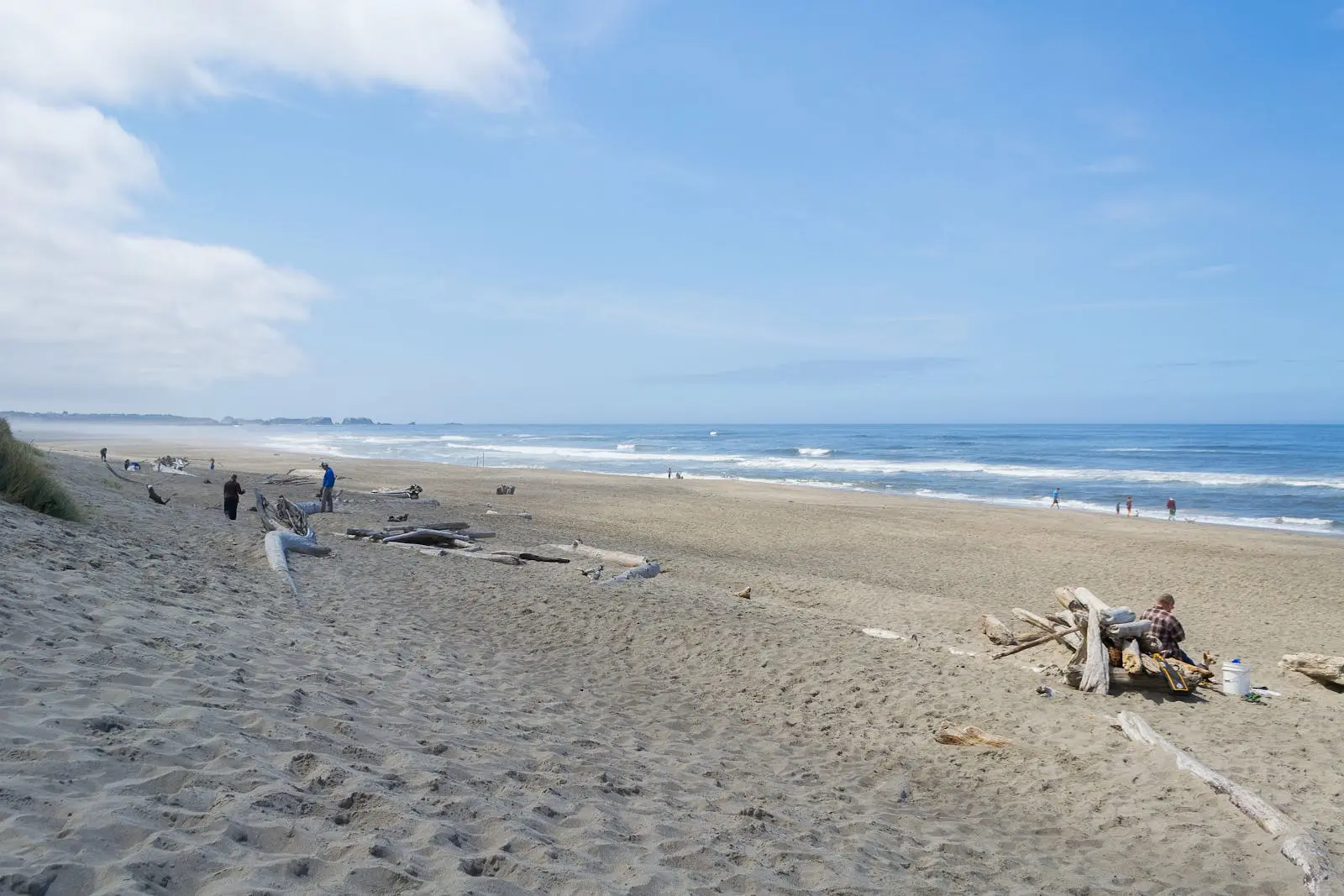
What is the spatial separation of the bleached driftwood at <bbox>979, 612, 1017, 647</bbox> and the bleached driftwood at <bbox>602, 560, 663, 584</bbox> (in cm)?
549

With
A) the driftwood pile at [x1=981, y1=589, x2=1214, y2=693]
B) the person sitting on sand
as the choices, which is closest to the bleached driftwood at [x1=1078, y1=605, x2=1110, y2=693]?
the driftwood pile at [x1=981, y1=589, x2=1214, y2=693]

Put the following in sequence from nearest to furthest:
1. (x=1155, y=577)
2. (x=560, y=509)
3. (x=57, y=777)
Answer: (x=57, y=777) → (x=1155, y=577) → (x=560, y=509)

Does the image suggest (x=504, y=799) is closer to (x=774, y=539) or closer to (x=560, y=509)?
(x=774, y=539)

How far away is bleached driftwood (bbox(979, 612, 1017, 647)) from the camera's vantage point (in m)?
10.8

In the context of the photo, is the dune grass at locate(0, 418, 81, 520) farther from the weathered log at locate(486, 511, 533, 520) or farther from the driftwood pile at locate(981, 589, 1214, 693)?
the driftwood pile at locate(981, 589, 1214, 693)

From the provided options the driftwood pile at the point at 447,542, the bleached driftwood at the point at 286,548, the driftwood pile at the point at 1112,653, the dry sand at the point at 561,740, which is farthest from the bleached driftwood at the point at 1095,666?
the bleached driftwood at the point at 286,548

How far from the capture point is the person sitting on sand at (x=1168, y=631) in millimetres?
9211

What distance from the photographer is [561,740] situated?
221 inches

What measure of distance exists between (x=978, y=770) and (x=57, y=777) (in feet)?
20.6

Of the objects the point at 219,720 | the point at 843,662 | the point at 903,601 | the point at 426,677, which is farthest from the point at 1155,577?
the point at 219,720

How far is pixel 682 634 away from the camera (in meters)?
9.68

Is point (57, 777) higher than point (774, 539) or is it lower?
higher

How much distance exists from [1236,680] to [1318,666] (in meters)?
1.51

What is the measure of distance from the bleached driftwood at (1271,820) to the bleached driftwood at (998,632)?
3.59 meters
